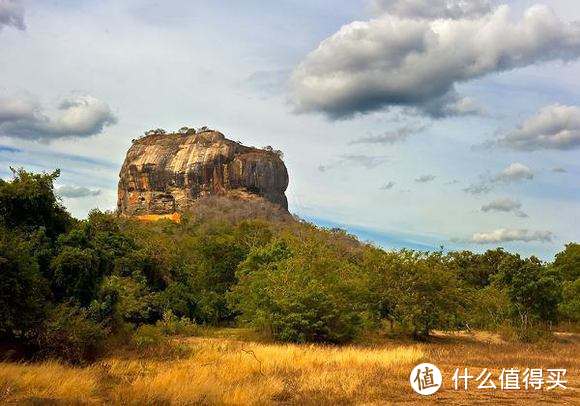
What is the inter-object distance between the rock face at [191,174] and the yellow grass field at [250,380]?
92198 millimetres

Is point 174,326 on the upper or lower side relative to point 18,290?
lower

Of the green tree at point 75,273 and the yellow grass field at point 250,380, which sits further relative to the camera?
the green tree at point 75,273

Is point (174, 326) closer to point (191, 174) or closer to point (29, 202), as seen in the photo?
point (29, 202)

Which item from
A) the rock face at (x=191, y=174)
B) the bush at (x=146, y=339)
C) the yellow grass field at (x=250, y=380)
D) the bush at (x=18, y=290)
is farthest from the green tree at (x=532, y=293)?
the rock face at (x=191, y=174)

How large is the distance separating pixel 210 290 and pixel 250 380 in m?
29.9

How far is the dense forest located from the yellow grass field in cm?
203

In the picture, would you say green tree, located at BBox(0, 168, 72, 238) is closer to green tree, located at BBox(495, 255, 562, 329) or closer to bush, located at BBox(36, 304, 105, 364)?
bush, located at BBox(36, 304, 105, 364)

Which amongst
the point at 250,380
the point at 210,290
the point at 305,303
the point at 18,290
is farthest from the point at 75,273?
the point at 210,290

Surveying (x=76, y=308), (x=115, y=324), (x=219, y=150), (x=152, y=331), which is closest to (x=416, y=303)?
(x=152, y=331)

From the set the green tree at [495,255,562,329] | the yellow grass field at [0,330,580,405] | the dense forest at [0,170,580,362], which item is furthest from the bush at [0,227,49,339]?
the green tree at [495,255,562,329]

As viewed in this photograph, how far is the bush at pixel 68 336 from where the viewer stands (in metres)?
15.7

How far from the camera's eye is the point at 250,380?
14.2 metres

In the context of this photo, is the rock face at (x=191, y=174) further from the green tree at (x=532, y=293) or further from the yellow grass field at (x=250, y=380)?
the yellow grass field at (x=250, y=380)

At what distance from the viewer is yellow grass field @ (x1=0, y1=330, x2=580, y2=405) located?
11.4 meters
